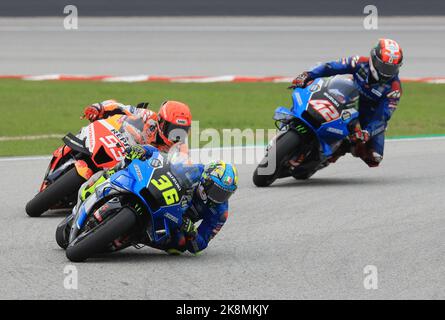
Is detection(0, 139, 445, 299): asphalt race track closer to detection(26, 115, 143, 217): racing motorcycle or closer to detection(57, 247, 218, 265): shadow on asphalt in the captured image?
detection(57, 247, 218, 265): shadow on asphalt

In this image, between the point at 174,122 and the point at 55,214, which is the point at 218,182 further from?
the point at 55,214

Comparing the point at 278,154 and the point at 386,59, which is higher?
the point at 386,59

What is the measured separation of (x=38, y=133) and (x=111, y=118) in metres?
6.46

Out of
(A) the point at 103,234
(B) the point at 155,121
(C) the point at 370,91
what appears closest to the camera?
(A) the point at 103,234

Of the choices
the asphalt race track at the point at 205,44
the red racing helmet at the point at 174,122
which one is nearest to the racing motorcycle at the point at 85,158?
the red racing helmet at the point at 174,122

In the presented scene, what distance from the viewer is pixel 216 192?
8367 mm

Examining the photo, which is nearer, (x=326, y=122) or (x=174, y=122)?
(x=174, y=122)

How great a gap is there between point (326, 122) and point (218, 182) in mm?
4356

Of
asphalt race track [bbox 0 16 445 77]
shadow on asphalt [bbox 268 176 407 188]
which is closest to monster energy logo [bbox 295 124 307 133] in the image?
shadow on asphalt [bbox 268 176 407 188]

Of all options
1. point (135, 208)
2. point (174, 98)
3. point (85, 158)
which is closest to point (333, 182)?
point (85, 158)

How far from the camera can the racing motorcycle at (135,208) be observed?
26.8 feet

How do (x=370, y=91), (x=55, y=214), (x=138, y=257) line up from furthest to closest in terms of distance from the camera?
(x=370, y=91), (x=55, y=214), (x=138, y=257)

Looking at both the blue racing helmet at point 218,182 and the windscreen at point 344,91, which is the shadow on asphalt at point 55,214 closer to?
the blue racing helmet at point 218,182
